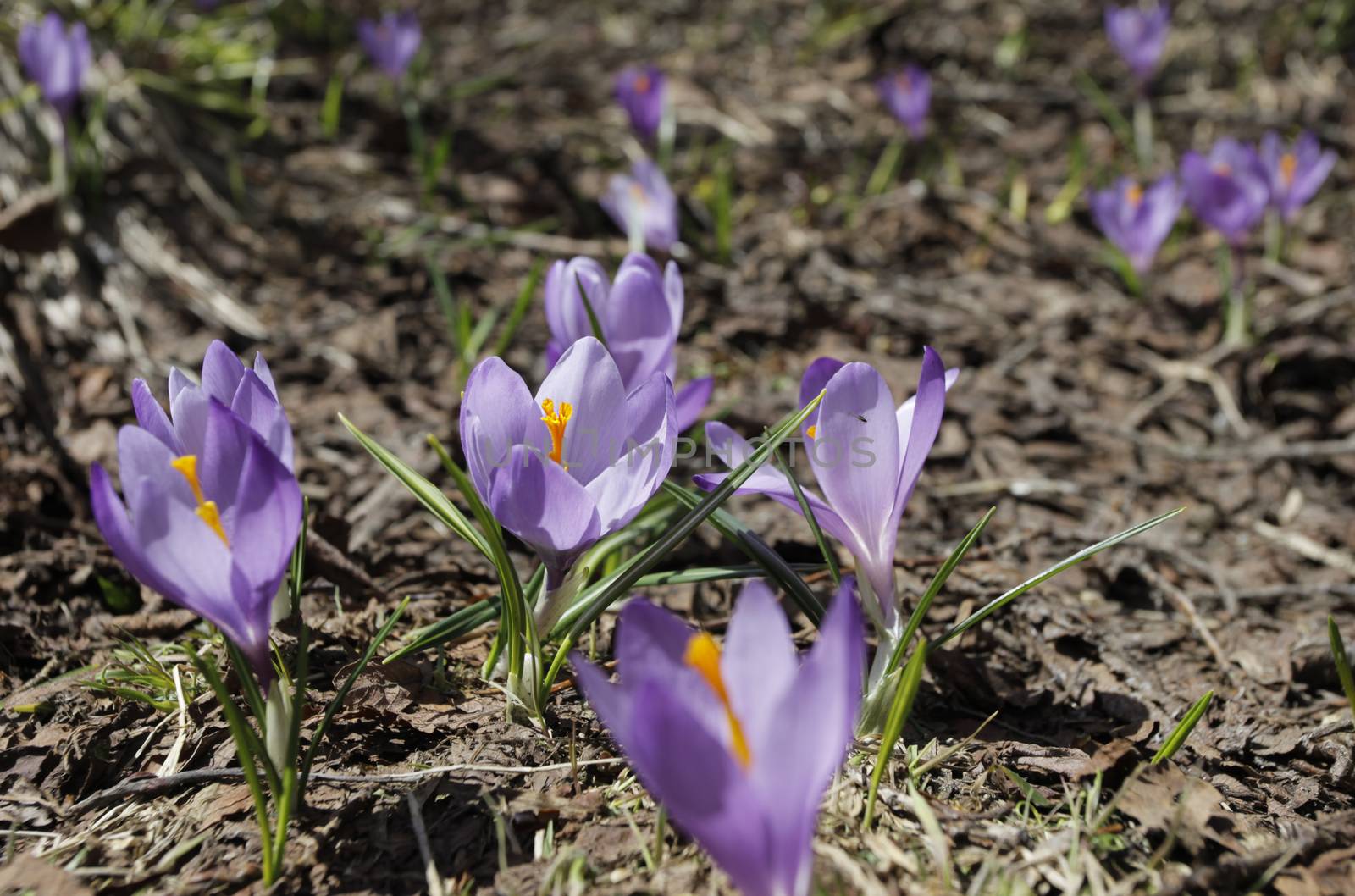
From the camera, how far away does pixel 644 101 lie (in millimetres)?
3430

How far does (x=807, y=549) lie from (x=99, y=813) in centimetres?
114

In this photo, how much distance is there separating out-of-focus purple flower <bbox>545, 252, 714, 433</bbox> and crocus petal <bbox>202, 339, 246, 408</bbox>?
0.50 meters

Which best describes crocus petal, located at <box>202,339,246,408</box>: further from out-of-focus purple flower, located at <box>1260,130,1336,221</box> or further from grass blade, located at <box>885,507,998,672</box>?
out-of-focus purple flower, located at <box>1260,130,1336,221</box>

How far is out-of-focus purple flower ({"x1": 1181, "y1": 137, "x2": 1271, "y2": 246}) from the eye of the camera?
2898 millimetres

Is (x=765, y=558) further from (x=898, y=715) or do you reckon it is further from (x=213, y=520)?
(x=213, y=520)

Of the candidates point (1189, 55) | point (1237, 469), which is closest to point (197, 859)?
point (1237, 469)

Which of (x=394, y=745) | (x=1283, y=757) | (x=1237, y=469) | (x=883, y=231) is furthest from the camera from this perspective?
(x=883, y=231)

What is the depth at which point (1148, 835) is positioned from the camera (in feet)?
3.75

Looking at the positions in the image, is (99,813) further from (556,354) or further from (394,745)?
(556,354)

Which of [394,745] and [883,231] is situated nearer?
[394,745]

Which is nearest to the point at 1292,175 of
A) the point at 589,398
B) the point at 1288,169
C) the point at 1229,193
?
the point at 1288,169

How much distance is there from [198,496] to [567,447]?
0.41 meters

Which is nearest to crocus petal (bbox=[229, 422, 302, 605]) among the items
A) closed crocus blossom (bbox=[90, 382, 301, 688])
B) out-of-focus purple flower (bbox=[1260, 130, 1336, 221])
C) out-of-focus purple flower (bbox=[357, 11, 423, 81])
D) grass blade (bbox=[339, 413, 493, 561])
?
closed crocus blossom (bbox=[90, 382, 301, 688])

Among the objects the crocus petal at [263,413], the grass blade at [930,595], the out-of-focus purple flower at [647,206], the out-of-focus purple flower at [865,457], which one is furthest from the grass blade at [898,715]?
the out-of-focus purple flower at [647,206]
